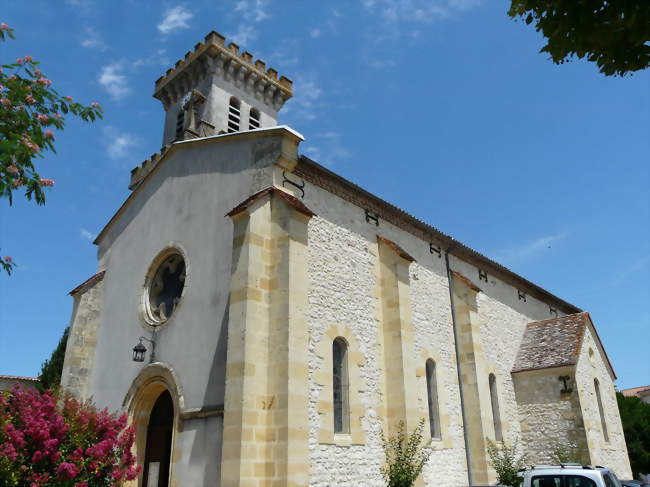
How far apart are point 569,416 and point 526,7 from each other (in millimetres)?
15800

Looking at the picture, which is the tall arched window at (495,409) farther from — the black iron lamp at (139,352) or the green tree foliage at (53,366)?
the green tree foliage at (53,366)

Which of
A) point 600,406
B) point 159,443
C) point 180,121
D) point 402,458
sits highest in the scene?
point 180,121

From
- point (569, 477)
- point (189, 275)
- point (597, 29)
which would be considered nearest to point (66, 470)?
point (189, 275)

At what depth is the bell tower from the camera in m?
23.2

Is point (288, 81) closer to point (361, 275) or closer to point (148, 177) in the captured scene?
point (148, 177)

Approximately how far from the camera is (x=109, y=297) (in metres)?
15.8

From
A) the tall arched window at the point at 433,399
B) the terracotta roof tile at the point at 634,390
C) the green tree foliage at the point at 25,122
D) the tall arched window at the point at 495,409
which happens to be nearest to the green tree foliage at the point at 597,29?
the green tree foliage at the point at 25,122

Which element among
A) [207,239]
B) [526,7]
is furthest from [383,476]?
[526,7]

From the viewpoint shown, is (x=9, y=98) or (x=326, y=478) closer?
(x=9, y=98)

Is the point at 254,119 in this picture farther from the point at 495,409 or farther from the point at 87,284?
the point at 495,409

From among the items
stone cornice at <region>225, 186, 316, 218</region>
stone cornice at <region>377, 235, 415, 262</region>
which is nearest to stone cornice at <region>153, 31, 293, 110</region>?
stone cornice at <region>377, 235, 415, 262</region>

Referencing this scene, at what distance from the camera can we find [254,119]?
81.6 ft

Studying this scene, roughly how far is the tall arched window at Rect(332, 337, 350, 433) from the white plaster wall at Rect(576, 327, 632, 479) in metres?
9.34

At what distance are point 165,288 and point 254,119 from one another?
1286 cm
